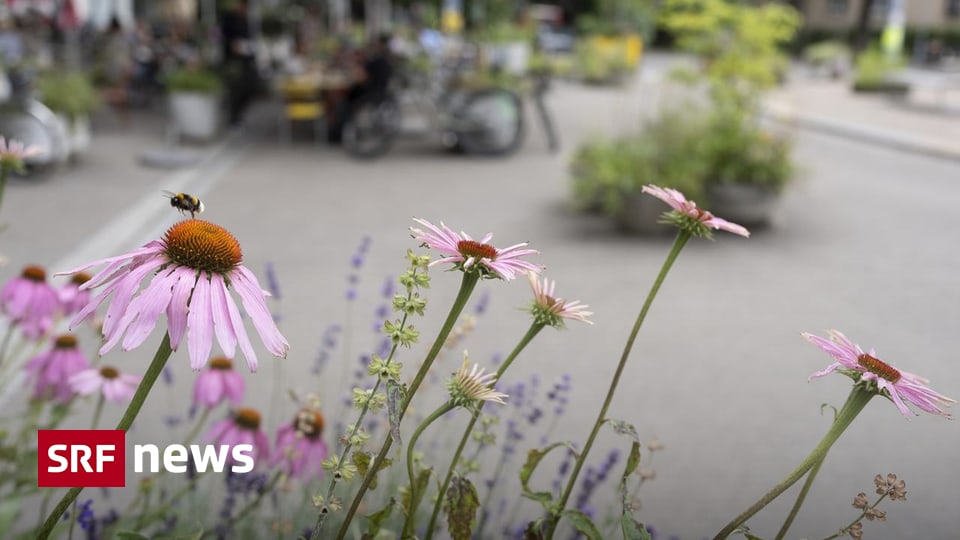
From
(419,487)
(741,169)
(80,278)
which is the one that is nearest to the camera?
(419,487)

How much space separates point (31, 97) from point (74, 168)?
2.84 feet

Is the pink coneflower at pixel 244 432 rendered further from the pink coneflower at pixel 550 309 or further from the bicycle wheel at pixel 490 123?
the bicycle wheel at pixel 490 123

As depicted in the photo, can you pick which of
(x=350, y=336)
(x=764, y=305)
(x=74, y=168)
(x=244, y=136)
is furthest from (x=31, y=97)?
(x=764, y=305)

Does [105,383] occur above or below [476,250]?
below

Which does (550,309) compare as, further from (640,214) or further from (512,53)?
(512,53)

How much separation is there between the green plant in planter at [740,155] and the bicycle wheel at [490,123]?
4366 millimetres

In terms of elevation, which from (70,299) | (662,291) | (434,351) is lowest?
(662,291)

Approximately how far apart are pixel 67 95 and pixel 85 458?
10658 mm

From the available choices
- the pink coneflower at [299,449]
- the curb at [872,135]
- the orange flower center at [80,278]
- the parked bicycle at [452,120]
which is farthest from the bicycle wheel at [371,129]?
the pink coneflower at [299,449]

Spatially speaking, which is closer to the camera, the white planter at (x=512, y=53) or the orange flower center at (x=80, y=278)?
the orange flower center at (x=80, y=278)

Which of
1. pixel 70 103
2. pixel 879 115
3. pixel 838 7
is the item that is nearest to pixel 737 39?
pixel 70 103

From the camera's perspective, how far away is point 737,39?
10148mm

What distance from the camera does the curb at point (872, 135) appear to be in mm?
14016

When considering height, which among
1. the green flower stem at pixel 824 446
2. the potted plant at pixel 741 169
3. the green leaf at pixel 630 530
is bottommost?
the potted plant at pixel 741 169
